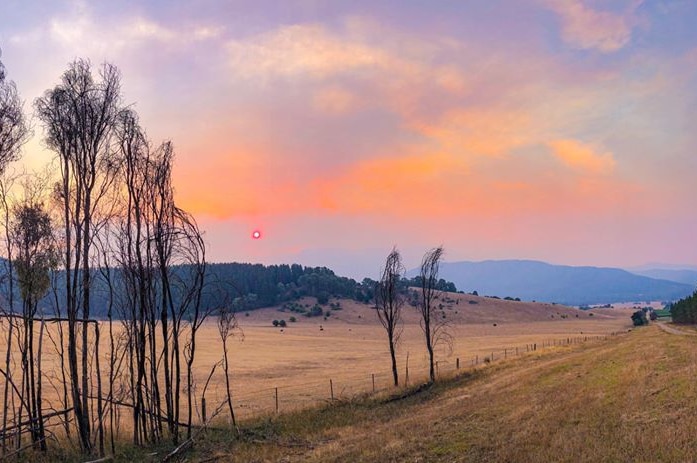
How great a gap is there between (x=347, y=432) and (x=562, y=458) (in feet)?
40.7

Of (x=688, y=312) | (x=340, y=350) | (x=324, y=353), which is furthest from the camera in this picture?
(x=688, y=312)

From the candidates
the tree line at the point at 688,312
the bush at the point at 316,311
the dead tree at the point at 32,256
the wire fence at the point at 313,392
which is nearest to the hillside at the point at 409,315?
the bush at the point at 316,311

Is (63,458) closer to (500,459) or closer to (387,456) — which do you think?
(387,456)

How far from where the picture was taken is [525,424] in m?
19.0

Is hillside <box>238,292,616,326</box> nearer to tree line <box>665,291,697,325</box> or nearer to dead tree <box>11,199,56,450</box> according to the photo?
tree line <box>665,291,697,325</box>

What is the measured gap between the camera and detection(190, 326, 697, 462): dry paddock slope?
14727 mm

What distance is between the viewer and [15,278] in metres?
21.3

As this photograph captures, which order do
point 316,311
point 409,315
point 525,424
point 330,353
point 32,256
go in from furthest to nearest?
point 316,311
point 409,315
point 330,353
point 32,256
point 525,424

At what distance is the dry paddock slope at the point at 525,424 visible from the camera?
14.7 metres

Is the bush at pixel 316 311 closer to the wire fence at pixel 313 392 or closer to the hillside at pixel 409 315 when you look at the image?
the hillside at pixel 409 315

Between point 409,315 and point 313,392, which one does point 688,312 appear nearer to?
point 409,315

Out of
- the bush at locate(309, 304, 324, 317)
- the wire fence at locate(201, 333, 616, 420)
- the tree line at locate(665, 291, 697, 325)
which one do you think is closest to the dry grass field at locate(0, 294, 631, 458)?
the wire fence at locate(201, 333, 616, 420)

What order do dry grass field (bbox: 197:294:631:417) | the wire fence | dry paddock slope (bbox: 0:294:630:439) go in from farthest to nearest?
Result: dry grass field (bbox: 197:294:631:417) < dry paddock slope (bbox: 0:294:630:439) < the wire fence

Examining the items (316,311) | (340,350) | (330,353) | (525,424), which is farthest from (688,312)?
(316,311)
